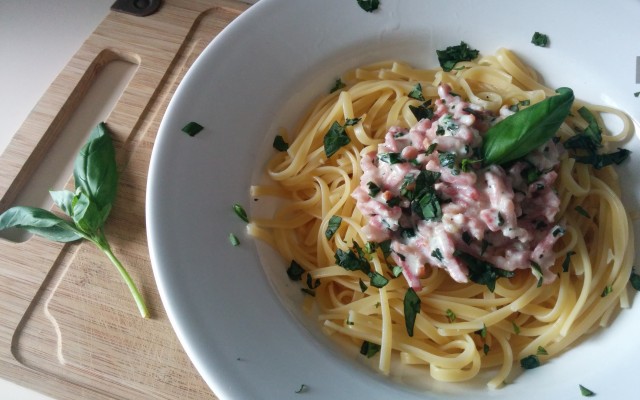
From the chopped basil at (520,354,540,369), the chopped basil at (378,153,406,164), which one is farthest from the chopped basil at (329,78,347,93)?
the chopped basil at (520,354,540,369)

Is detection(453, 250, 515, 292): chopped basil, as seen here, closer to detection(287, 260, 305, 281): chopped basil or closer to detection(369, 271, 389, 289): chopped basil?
detection(369, 271, 389, 289): chopped basil

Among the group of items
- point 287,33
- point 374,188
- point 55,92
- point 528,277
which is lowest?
point 55,92

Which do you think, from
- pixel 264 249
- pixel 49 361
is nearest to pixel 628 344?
pixel 264 249

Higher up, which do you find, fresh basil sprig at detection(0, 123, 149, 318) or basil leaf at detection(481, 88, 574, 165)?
basil leaf at detection(481, 88, 574, 165)

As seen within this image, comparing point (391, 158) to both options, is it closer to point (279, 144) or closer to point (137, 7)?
point (279, 144)

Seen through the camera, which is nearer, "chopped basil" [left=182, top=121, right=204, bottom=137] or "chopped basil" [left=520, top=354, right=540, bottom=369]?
"chopped basil" [left=520, top=354, right=540, bottom=369]

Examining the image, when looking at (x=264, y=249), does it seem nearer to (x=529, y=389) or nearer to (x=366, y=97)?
(x=366, y=97)
